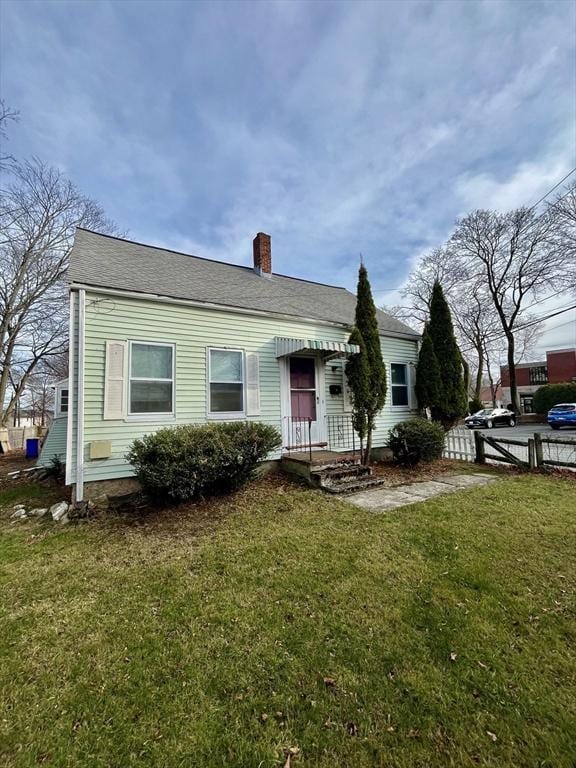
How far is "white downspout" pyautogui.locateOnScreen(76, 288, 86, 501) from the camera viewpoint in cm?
559

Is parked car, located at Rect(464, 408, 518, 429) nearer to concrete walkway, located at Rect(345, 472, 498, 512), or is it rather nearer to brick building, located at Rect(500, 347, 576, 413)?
brick building, located at Rect(500, 347, 576, 413)

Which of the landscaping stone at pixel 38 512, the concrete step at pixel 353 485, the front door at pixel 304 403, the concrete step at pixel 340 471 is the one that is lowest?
the landscaping stone at pixel 38 512

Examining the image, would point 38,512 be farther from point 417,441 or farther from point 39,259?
point 39,259

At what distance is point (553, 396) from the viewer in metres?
24.0

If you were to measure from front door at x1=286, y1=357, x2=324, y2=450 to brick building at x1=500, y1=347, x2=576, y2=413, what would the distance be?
103 ft

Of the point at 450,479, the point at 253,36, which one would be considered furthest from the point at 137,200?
the point at 450,479

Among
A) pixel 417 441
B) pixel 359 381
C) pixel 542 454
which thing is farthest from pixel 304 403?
pixel 542 454

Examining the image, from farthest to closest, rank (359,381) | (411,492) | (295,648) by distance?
(359,381) < (411,492) < (295,648)

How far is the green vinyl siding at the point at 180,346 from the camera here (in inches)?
232

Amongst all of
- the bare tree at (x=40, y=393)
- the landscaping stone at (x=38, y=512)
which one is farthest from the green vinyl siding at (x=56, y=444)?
the bare tree at (x=40, y=393)

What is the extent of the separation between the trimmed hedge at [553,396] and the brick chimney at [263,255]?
23.8 m

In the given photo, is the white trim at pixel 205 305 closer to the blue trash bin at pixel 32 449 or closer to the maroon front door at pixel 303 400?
the maroon front door at pixel 303 400

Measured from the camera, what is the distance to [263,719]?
6.19 ft

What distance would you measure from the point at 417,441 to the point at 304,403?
2999 millimetres
